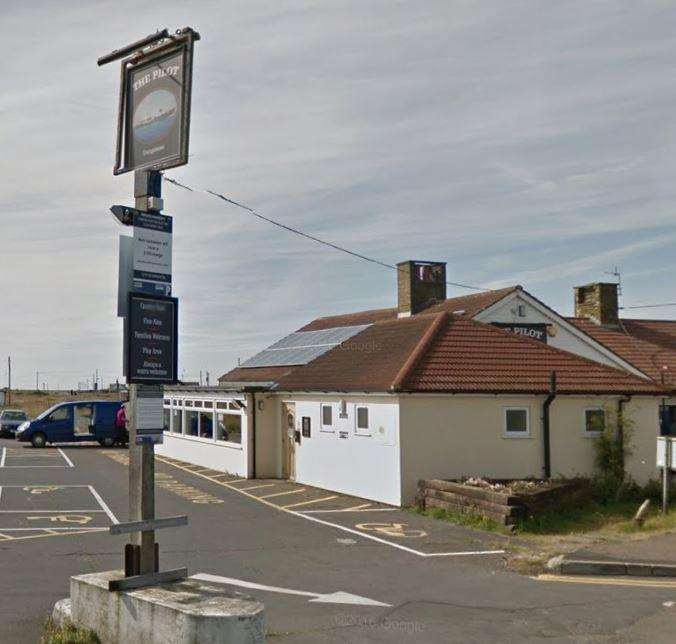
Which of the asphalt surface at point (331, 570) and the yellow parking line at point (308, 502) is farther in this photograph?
the yellow parking line at point (308, 502)

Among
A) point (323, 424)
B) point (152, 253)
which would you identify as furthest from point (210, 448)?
point (152, 253)

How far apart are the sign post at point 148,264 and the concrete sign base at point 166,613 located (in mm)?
251

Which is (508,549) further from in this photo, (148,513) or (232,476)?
(232,476)

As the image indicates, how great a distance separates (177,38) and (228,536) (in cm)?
976

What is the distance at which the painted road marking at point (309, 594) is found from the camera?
1073cm

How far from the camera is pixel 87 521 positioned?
17.6m

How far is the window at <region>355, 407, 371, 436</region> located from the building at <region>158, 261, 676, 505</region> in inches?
1.9

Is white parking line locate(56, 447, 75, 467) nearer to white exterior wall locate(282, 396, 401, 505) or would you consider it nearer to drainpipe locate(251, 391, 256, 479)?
drainpipe locate(251, 391, 256, 479)

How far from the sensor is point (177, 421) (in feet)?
116

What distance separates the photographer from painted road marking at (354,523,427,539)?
53.5ft

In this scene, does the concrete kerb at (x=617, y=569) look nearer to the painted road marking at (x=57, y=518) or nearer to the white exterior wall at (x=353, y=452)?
the white exterior wall at (x=353, y=452)

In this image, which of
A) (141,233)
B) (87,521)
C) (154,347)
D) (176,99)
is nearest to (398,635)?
(154,347)

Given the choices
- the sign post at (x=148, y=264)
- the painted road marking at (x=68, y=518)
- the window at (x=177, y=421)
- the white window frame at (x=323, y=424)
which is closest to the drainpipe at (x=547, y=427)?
the white window frame at (x=323, y=424)

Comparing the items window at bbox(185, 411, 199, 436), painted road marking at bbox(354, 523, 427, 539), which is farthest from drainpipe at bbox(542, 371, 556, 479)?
window at bbox(185, 411, 199, 436)
